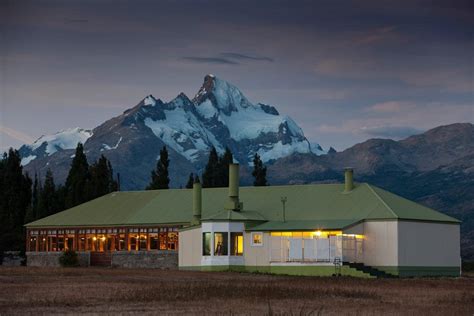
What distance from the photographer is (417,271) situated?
91.5 m

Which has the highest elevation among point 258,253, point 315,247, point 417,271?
point 315,247

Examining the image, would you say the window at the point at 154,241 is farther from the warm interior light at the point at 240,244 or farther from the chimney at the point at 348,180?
the chimney at the point at 348,180

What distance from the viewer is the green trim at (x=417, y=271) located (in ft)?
296

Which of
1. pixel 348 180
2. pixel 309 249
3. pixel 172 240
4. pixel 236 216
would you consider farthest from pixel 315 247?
pixel 172 240

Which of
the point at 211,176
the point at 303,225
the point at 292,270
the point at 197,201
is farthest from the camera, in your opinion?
the point at 211,176

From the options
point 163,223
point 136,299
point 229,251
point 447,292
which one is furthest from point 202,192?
point 136,299

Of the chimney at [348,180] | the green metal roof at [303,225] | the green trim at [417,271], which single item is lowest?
the green trim at [417,271]

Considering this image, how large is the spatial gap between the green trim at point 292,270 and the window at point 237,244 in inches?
65.2

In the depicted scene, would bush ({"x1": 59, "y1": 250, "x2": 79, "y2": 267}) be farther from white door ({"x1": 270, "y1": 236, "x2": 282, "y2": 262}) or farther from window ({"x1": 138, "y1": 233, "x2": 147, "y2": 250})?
white door ({"x1": 270, "y1": 236, "x2": 282, "y2": 262})

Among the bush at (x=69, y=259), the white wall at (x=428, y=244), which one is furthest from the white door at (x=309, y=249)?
the bush at (x=69, y=259)

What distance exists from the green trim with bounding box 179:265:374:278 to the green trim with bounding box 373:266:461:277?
18.5 feet

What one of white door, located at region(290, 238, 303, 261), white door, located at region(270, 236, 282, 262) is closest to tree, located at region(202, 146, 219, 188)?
white door, located at region(270, 236, 282, 262)

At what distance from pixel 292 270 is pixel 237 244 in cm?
769

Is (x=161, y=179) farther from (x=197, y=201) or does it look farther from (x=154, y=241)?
(x=197, y=201)
